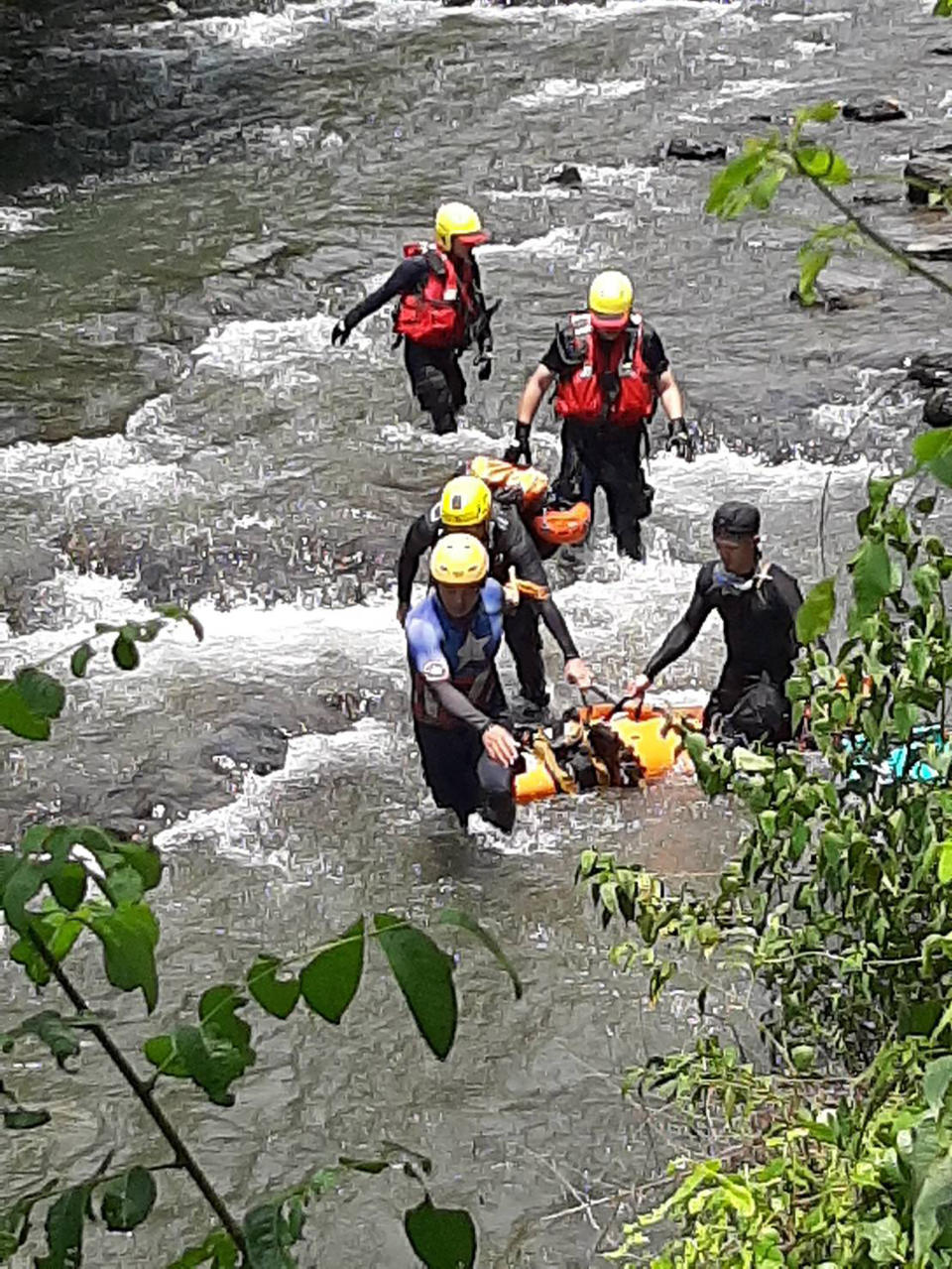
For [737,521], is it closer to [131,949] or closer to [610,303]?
[610,303]

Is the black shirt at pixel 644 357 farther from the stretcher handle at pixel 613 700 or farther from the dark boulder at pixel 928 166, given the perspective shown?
the dark boulder at pixel 928 166

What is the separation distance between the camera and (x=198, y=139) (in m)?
17.8

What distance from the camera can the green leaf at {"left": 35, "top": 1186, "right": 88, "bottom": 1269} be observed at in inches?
60.9

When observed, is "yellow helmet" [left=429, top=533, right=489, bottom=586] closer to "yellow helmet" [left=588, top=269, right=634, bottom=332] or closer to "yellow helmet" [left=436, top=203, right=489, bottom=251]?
"yellow helmet" [left=588, top=269, right=634, bottom=332]

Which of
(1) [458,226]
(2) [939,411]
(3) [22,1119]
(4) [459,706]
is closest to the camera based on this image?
(3) [22,1119]

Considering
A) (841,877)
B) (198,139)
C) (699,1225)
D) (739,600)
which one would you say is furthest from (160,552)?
(198,139)

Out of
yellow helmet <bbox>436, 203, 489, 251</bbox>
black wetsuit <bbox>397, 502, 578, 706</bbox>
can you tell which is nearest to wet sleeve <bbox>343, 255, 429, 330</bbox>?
yellow helmet <bbox>436, 203, 489, 251</bbox>

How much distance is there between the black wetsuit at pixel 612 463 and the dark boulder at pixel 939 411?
184cm

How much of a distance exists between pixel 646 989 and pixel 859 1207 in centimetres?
345

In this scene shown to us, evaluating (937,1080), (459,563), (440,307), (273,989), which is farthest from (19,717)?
(440,307)

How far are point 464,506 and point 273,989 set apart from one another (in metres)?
5.66

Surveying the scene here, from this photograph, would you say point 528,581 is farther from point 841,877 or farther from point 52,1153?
point 841,877

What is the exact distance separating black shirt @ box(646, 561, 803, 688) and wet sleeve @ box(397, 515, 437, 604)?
1.05 metres

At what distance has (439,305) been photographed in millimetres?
10242
